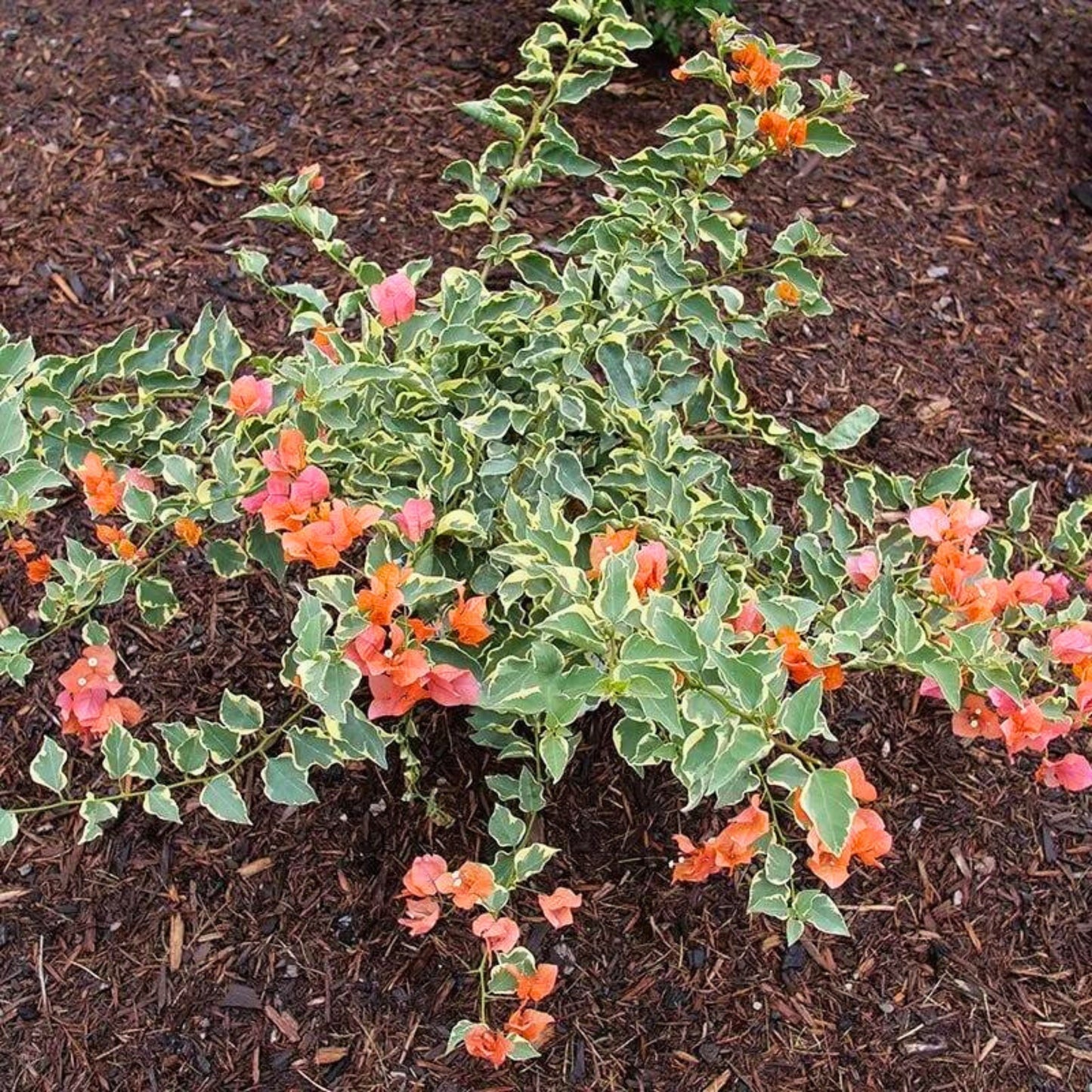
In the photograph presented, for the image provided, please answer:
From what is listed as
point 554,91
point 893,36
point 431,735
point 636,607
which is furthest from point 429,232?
point 636,607

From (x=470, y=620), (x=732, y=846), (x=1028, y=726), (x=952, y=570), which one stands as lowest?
(x=732, y=846)

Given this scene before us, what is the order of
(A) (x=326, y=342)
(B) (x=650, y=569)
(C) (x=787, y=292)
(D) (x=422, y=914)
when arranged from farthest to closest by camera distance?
(C) (x=787, y=292)
(A) (x=326, y=342)
(D) (x=422, y=914)
(B) (x=650, y=569)

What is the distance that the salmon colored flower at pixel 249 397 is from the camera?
1914 millimetres

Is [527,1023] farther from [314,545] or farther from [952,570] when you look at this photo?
[952,570]

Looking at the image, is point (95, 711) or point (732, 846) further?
point (95, 711)

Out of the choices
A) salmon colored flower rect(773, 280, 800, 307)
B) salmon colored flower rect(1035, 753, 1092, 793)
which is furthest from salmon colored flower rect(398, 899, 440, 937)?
salmon colored flower rect(773, 280, 800, 307)

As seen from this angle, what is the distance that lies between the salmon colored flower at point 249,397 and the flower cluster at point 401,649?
42 centimetres

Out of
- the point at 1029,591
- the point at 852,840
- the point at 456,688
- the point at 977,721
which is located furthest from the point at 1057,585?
the point at 456,688

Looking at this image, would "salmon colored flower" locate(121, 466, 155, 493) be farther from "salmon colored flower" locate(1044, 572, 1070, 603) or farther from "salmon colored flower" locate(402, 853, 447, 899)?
"salmon colored flower" locate(1044, 572, 1070, 603)

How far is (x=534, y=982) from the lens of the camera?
5.93ft

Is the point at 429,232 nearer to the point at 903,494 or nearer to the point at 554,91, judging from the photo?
the point at 554,91

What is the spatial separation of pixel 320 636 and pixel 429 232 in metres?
1.93

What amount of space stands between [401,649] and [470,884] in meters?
0.39

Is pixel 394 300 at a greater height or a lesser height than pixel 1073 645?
greater
